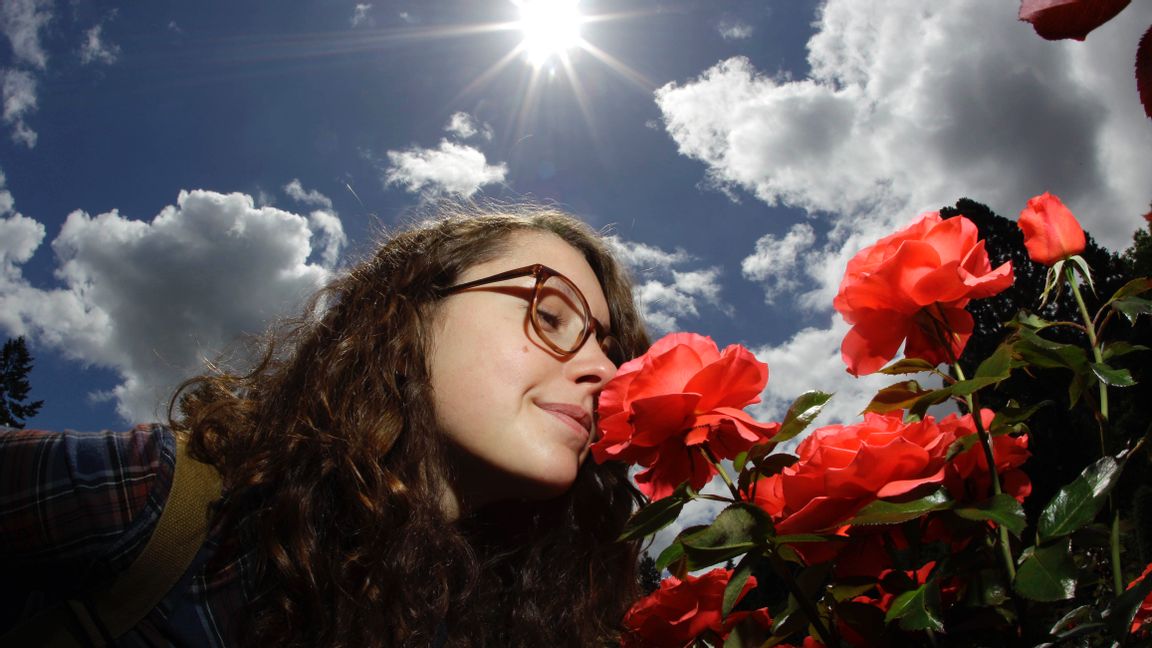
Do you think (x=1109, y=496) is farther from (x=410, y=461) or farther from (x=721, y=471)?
(x=410, y=461)

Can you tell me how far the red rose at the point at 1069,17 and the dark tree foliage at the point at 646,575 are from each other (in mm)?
2999

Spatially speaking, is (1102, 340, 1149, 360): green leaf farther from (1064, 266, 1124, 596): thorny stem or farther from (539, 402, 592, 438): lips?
(539, 402, 592, 438): lips

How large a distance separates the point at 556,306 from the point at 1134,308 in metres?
1.67

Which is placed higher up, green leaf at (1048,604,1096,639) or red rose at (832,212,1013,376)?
red rose at (832,212,1013,376)

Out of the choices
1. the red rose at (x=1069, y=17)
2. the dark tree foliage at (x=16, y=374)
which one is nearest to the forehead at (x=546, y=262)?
the red rose at (x=1069, y=17)

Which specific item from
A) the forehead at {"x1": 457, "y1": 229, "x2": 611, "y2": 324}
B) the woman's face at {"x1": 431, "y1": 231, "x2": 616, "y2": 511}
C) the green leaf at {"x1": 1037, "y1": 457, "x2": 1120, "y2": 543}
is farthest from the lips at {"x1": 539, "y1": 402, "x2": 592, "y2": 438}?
the green leaf at {"x1": 1037, "y1": 457, "x2": 1120, "y2": 543}

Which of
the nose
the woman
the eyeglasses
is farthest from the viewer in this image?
the eyeglasses

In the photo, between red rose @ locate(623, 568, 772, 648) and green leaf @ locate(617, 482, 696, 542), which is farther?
red rose @ locate(623, 568, 772, 648)

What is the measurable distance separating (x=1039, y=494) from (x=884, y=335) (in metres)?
21.8

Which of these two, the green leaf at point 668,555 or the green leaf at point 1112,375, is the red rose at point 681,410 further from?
the green leaf at point 1112,375

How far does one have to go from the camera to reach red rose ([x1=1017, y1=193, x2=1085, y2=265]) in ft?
4.22

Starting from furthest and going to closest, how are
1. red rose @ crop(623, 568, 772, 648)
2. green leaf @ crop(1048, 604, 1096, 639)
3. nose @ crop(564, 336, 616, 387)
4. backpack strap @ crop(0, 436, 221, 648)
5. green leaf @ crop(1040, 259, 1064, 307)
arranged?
nose @ crop(564, 336, 616, 387), backpack strap @ crop(0, 436, 221, 648), red rose @ crop(623, 568, 772, 648), green leaf @ crop(1040, 259, 1064, 307), green leaf @ crop(1048, 604, 1096, 639)

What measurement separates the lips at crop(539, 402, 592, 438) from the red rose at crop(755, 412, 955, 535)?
3.70ft

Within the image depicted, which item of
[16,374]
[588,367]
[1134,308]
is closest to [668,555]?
[1134,308]
